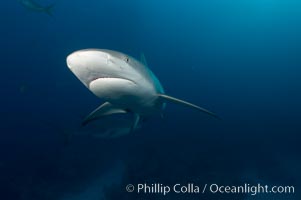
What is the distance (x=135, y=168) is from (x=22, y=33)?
995 inches

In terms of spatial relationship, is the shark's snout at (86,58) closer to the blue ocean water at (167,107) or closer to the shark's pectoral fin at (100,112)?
the shark's pectoral fin at (100,112)

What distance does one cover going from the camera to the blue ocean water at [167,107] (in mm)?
11156

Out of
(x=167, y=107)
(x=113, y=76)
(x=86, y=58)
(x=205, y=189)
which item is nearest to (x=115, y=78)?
(x=113, y=76)

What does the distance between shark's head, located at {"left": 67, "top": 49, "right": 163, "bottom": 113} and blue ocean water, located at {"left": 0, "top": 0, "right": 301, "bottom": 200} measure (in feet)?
4.18

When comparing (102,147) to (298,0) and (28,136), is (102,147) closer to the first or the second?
(28,136)

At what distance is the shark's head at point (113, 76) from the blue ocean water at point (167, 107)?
1274mm

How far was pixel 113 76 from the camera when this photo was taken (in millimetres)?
2535

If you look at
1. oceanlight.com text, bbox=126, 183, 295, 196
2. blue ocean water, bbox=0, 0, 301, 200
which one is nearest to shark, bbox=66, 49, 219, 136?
blue ocean water, bbox=0, 0, 301, 200

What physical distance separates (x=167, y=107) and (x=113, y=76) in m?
18.4

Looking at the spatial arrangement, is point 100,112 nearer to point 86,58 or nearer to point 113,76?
point 113,76

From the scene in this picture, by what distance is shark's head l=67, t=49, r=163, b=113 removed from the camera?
2.26m

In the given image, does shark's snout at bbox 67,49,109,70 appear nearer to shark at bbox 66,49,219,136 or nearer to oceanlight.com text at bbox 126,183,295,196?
shark at bbox 66,49,219,136

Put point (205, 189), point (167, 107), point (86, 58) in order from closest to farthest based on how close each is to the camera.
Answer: point (86, 58) → point (205, 189) → point (167, 107)

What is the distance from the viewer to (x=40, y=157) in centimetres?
1399
